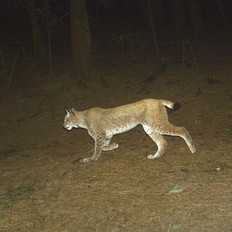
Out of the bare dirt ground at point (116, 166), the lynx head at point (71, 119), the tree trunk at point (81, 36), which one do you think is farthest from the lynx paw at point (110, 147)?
the tree trunk at point (81, 36)

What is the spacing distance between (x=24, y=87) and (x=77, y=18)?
134 inches

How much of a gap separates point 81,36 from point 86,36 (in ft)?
0.58

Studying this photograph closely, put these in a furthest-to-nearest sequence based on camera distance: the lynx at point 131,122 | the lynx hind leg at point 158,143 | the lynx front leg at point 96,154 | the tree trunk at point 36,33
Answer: the tree trunk at point 36,33, the lynx front leg at point 96,154, the lynx hind leg at point 158,143, the lynx at point 131,122

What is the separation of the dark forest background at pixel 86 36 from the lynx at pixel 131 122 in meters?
5.23

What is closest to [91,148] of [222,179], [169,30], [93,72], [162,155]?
[162,155]

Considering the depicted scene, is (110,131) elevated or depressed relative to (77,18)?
depressed

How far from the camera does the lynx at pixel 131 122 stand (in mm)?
7738

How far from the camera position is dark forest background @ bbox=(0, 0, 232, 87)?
1333cm

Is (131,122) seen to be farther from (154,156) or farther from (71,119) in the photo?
(71,119)

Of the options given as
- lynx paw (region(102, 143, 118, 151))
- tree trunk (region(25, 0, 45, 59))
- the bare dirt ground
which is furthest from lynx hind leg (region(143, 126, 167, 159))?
tree trunk (region(25, 0, 45, 59))

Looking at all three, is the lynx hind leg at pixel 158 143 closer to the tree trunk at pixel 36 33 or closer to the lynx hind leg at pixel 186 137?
the lynx hind leg at pixel 186 137

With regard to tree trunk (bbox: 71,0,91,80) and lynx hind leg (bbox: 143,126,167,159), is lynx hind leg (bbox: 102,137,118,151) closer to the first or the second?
lynx hind leg (bbox: 143,126,167,159)

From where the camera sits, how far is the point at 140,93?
505 inches

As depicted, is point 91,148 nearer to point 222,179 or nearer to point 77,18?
point 222,179
